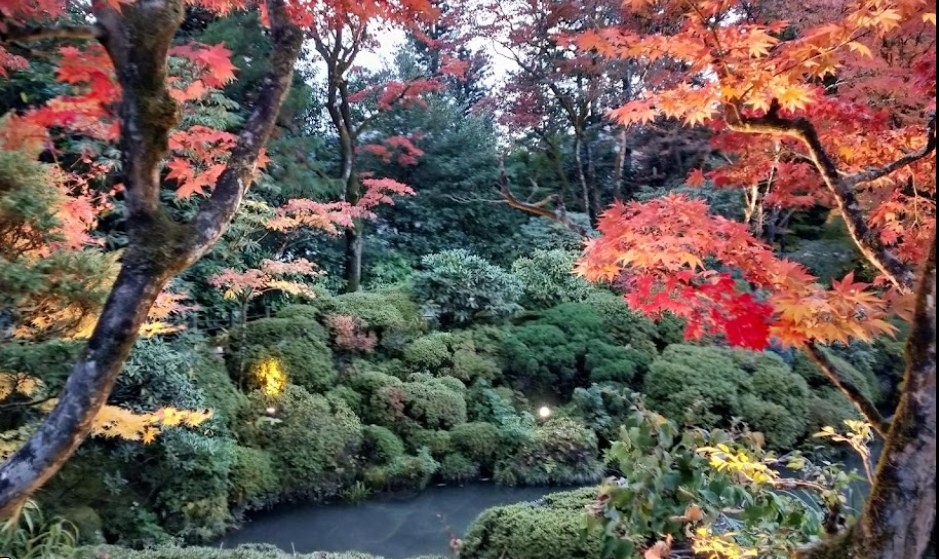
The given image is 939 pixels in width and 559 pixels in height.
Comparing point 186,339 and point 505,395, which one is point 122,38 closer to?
point 186,339

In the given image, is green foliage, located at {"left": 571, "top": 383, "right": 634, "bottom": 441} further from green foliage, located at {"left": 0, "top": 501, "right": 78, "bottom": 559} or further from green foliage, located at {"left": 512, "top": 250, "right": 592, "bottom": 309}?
green foliage, located at {"left": 0, "top": 501, "right": 78, "bottom": 559}

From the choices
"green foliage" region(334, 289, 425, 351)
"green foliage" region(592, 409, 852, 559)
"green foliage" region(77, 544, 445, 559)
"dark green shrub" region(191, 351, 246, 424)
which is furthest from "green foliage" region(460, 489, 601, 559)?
"green foliage" region(334, 289, 425, 351)

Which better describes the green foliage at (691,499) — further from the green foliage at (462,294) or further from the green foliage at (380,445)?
the green foliage at (462,294)

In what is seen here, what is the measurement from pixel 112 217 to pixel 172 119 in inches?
190

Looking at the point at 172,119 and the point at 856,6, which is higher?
the point at 856,6

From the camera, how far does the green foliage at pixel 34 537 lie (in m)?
3.47

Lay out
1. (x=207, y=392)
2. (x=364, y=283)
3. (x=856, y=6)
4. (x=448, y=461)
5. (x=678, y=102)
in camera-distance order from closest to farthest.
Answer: (x=856, y=6) → (x=678, y=102) → (x=207, y=392) → (x=448, y=461) → (x=364, y=283)

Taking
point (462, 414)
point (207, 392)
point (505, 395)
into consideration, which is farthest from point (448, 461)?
point (207, 392)

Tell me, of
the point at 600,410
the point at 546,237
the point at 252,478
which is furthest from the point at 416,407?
the point at 546,237

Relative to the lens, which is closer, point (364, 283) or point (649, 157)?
point (364, 283)

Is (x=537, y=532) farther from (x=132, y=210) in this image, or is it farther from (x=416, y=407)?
(x=416, y=407)

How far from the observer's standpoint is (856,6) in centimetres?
240

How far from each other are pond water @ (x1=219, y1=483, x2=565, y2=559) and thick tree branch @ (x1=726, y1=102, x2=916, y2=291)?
3771 mm

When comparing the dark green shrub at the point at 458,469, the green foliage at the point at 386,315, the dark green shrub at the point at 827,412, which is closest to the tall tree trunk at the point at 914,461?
the dark green shrub at the point at 458,469
